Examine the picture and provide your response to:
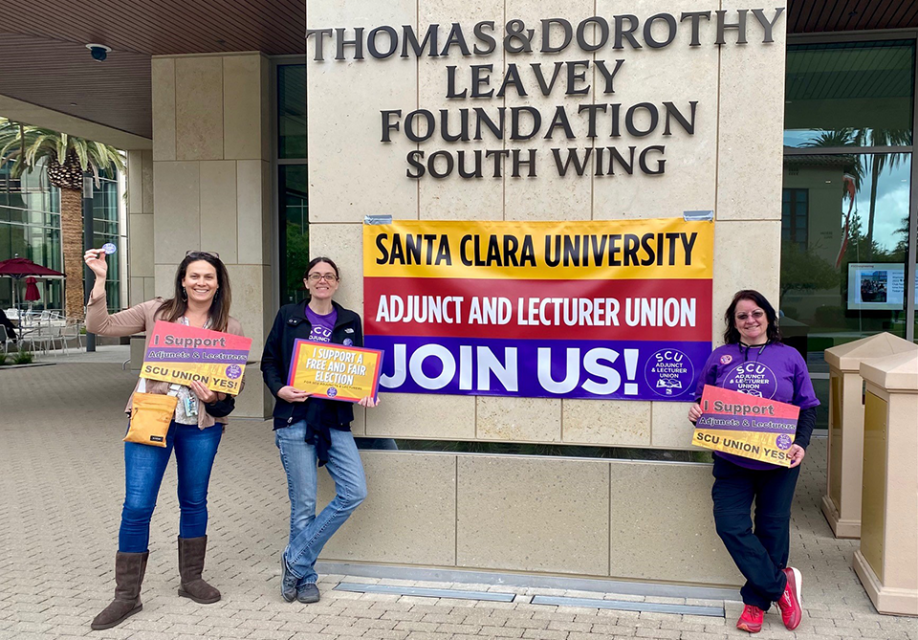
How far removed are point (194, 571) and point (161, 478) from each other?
0.64 m

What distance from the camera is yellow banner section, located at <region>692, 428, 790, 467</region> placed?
408cm

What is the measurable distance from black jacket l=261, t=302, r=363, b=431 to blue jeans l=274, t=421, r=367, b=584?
2.6 inches

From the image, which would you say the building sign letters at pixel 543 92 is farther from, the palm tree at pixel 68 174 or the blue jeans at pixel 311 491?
the palm tree at pixel 68 174

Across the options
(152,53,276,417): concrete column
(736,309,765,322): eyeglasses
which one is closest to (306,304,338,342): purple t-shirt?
(736,309,765,322): eyeglasses

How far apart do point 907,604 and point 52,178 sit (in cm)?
3159

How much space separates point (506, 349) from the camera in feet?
16.1

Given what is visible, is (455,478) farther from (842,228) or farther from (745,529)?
(842,228)

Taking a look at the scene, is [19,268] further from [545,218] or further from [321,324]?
[545,218]

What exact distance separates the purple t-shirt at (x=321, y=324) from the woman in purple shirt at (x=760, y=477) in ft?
6.91

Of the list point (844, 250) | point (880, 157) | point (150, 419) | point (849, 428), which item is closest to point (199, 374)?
point (150, 419)

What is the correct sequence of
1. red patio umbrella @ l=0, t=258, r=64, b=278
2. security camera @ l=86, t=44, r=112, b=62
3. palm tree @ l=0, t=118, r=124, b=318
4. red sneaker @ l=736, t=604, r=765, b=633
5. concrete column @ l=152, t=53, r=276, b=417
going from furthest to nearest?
palm tree @ l=0, t=118, r=124, b=318 → red patio umbrella @ l=0, t=258, r=64, b=278 → concrete column @ l=152, t=53, r=276, b=417 → security camera @ l=86, t=44, r=112, b=62 → red sneaker @ l=736, t=604, r=765, b=633

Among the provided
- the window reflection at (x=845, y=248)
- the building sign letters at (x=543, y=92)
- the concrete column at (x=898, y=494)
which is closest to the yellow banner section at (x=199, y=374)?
the building sign letters at (x=543, y=92)

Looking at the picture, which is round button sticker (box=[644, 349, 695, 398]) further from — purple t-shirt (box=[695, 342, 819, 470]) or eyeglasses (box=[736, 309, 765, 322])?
eyeglasses (box=[736, 309, 765, 322])

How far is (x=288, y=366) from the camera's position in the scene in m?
4.63
